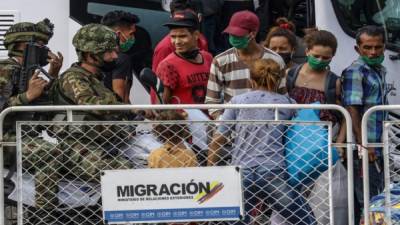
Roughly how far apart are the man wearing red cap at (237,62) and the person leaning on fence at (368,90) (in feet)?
1.78

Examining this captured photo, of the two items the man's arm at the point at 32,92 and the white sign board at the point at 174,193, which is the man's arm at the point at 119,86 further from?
the white sign board at the point at 174,193

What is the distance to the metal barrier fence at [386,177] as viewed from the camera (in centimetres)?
704

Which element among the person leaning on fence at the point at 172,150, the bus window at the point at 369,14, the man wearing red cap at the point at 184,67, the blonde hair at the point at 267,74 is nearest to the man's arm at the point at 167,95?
the man wearing red cap at the point at 184,67

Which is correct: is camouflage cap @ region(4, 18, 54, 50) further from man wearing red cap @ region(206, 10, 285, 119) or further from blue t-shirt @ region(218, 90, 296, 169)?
blue t-shirt @ region(218, 90, 296, 169)

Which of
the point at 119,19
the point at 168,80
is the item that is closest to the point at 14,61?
the point at 168,80

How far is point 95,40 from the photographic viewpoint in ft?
26.5

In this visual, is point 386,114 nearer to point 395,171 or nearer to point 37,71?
point 395,171

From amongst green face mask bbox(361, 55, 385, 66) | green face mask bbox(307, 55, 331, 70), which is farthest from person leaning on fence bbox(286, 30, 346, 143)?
green face mask bbox(361, 55, 385, 66)

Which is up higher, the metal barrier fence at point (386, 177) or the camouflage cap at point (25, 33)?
the camouflage cap at point (25, 33)

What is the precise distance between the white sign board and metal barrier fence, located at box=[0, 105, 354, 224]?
0.16 m

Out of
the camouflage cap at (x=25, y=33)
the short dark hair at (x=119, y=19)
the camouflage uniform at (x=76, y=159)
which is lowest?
the camouflage uniform at (x=76, y=159)

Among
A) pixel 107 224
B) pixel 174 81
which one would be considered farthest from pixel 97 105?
pixel 174 81

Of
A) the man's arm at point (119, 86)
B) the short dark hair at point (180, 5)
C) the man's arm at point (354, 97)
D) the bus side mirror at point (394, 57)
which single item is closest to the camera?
the man's arm at point (354, 97)

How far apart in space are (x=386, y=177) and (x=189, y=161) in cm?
120
